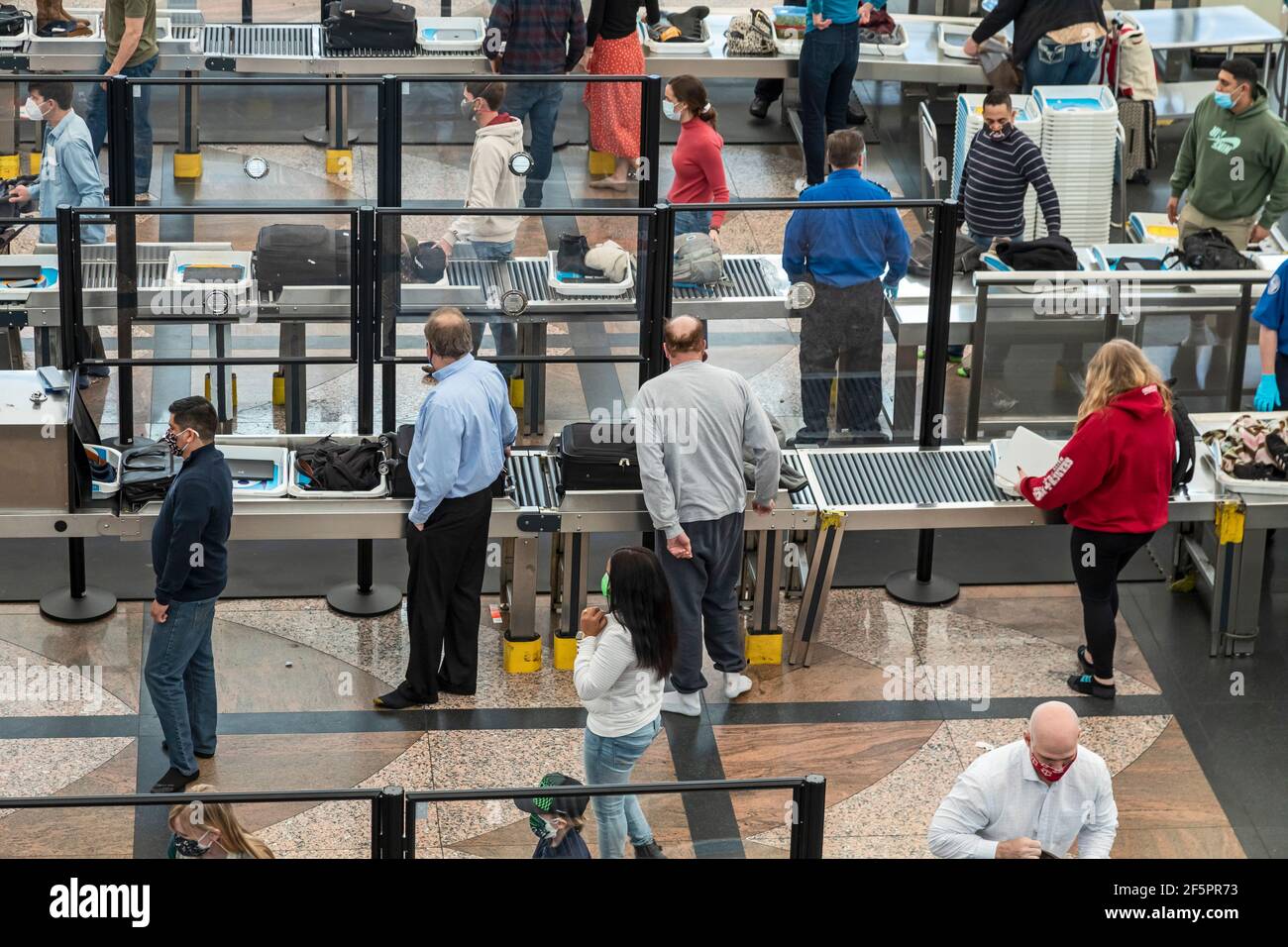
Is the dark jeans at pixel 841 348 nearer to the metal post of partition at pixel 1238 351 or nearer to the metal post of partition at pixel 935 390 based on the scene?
the metal post of partition at pixel 935 390

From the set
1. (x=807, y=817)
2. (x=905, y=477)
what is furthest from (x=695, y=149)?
(x=807, y=817)

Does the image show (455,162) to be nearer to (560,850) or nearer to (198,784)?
(198,784)

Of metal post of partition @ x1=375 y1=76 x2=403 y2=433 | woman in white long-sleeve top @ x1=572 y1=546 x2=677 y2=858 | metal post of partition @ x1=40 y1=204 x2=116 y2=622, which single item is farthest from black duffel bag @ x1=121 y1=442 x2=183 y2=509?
woman in white long-sleeve top @ x1=572 y1=546 x2=677 y2=858

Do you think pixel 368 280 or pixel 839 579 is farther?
pixel 839 579

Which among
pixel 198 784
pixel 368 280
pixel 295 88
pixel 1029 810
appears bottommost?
pixel 198 784

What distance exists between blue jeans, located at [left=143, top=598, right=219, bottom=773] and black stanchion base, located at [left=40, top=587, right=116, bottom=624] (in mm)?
1022

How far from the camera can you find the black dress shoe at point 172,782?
25.1 ft

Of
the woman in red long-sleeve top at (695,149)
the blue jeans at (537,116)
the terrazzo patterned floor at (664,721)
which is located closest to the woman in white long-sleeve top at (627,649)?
the terrazzo patterned floor at (664,721)

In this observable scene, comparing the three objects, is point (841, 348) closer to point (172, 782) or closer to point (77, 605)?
point (172, 782)

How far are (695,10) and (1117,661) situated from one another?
20.9ft

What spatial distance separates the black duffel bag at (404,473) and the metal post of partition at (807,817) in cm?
286

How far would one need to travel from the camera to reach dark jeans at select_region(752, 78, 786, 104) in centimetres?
1412

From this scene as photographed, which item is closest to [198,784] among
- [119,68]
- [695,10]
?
[119,68]

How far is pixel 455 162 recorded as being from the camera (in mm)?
9414
